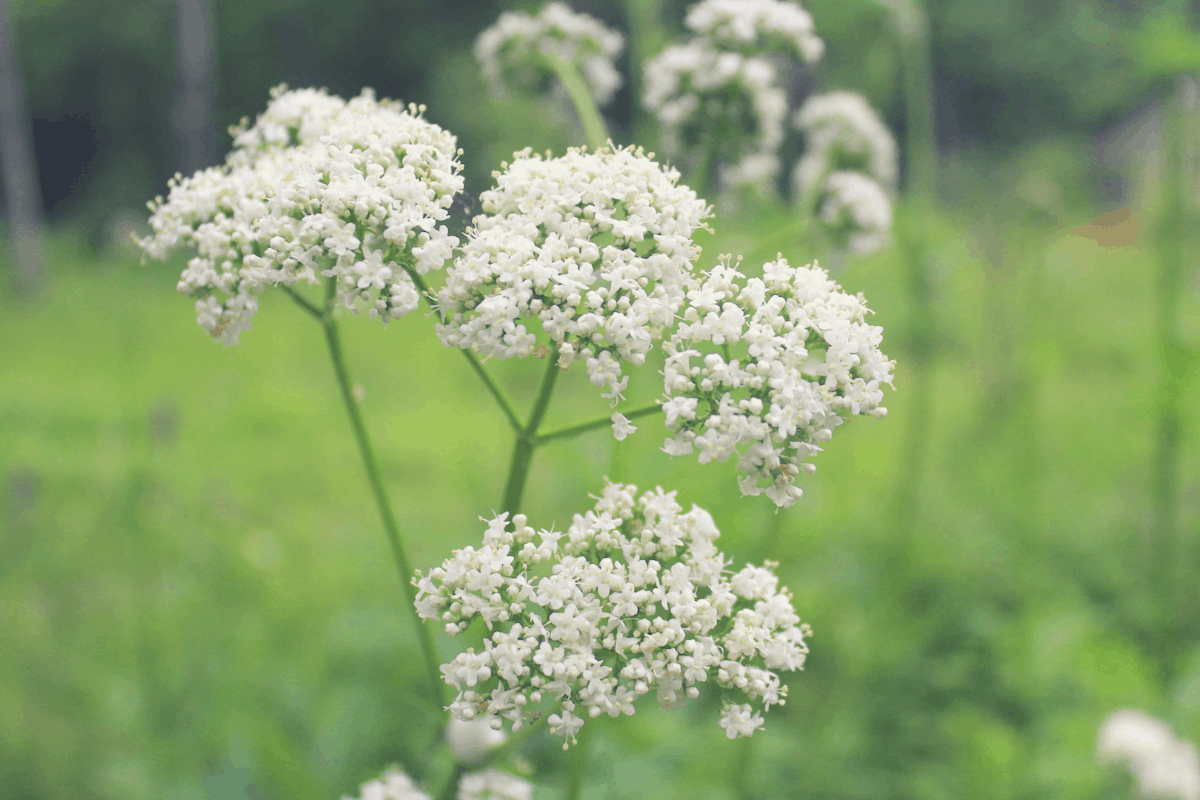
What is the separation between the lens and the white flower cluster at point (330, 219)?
1.67 meters

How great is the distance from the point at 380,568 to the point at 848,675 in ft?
10.2

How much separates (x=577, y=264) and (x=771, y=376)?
0.45m

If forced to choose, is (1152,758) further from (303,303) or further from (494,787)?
(303,303)

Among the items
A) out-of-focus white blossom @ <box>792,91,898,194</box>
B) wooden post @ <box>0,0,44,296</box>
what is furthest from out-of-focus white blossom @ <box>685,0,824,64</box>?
wooden post @ <box>0,0,44,296</box>

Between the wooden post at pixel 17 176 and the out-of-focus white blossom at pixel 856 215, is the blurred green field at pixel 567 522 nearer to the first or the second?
the out-of-focus white blossom at pixel 856 215

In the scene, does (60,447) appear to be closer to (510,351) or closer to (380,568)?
(380,568)

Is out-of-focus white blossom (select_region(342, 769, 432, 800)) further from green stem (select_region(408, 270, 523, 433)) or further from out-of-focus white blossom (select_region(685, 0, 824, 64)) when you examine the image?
out-of-focus white blossom (select_region(685, 0, 824, 64))

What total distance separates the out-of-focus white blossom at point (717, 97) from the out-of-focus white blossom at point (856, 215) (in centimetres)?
46

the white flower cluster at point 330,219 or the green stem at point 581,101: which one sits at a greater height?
the green stem at point 581,101

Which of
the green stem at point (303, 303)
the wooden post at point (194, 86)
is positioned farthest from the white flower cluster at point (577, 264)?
the wooden post at point (194, 86)

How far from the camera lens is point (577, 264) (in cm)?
167

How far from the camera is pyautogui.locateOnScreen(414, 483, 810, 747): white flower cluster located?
1.52m

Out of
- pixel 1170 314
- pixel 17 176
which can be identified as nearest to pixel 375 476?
pixel 1170 314

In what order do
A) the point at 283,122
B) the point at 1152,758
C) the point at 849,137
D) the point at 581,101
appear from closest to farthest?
the point at 283,122 < the point at 581,101 < the point at 1152,758 < the point at 849,137
